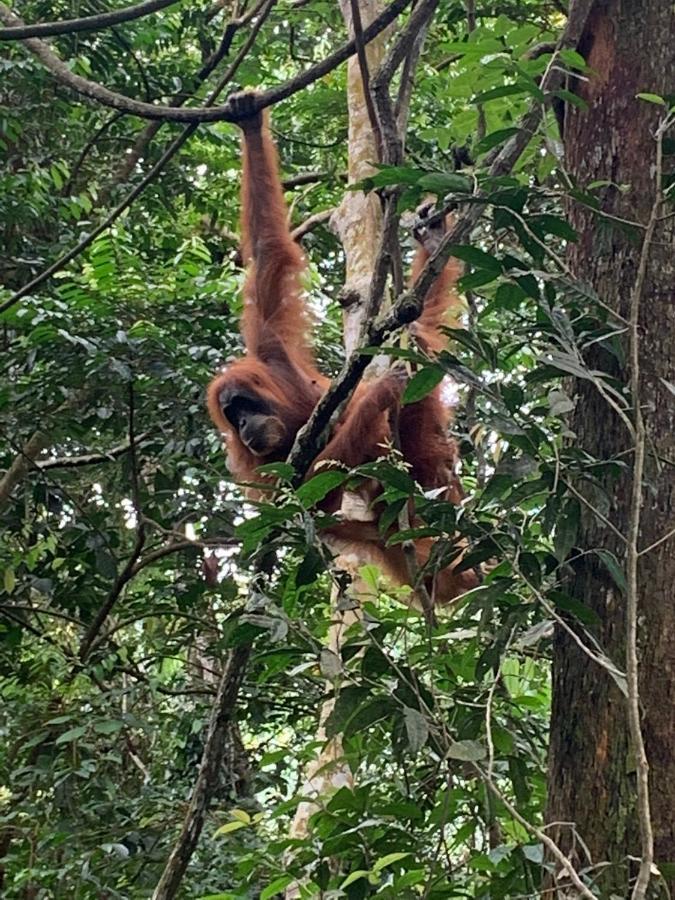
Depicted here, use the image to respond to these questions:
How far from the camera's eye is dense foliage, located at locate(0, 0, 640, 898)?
1761 mm

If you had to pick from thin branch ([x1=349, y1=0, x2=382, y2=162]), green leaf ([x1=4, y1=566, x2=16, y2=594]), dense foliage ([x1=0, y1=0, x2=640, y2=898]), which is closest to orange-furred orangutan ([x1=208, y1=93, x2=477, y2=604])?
dense foliage ([x1=0, y1=0, x2=640, y2=898])

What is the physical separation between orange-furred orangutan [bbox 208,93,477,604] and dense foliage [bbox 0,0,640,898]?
0.12m

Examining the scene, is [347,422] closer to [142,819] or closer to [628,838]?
[142,819]

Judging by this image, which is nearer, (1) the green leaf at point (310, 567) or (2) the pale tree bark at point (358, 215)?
(1) the green leaf at point (310, 567)

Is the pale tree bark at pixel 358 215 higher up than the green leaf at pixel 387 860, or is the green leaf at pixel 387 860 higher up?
the pale tree bark at pixel 358 215

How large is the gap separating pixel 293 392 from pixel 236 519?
846 mm

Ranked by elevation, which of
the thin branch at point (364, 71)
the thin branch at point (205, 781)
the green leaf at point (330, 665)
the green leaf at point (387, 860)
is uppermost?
the thin branch at point (364, 71)

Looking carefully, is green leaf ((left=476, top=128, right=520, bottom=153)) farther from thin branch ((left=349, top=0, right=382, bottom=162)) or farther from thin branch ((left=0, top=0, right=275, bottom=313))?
thin branch ((left=0, top=0, right=275, bottom=313))

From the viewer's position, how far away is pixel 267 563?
2.71 m

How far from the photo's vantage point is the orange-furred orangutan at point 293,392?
3611 mm

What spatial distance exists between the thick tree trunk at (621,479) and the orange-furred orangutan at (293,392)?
4.20 feet

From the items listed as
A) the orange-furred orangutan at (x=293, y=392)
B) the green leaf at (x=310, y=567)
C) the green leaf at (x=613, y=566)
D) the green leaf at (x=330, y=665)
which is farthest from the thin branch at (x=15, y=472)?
the green leaf at (x=613, y=566)

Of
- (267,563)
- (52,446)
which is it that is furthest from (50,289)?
(267,563)

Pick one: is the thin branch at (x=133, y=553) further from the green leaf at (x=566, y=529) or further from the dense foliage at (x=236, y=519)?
the green leaf at (x=566, y=529)
